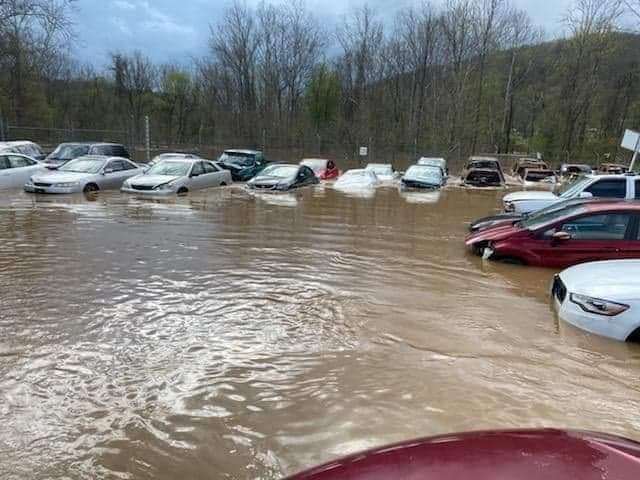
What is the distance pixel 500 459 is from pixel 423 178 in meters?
22.9

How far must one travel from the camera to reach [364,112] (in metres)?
52.1

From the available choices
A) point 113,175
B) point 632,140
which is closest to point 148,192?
point 113,175

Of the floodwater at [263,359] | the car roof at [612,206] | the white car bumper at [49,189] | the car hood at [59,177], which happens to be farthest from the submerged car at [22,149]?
the car roof at [612,206]

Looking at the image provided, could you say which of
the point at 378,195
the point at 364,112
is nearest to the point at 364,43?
the point at 364,112

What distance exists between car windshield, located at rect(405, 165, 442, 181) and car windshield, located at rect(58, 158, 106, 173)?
13.8 metres

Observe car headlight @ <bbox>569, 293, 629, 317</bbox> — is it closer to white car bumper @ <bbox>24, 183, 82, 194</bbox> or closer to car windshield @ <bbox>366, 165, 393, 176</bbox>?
white car bumper @ <bbox>24, 183, 82, 194</bbox>

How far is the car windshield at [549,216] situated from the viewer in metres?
8.53

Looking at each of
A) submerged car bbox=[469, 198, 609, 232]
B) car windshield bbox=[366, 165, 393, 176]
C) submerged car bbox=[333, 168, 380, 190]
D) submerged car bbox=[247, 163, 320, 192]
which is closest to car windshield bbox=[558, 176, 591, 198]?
submerged car bbox=[469, 198, 609, 232]

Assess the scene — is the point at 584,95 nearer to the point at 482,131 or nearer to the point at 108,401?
the point at 482,131

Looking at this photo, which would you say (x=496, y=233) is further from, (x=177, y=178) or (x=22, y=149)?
(x=22, y=149)

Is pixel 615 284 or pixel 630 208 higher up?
pixel 630 208

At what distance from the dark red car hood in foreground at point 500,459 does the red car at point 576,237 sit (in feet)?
22.4

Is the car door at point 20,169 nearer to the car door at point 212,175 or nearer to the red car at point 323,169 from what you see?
the car door at point 212,175

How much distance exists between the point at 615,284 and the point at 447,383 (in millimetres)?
2418
